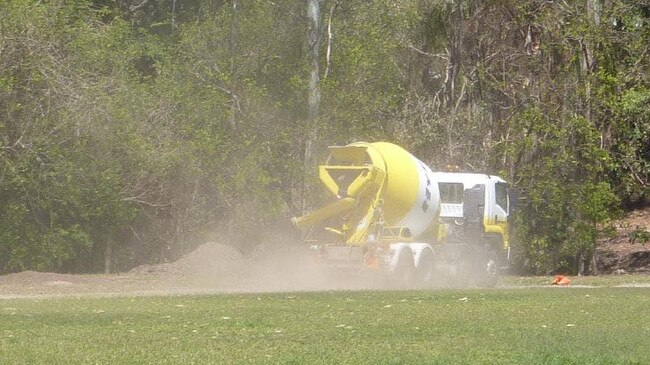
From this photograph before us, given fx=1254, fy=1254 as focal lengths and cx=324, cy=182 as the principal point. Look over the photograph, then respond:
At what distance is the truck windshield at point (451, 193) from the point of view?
35.7 meters

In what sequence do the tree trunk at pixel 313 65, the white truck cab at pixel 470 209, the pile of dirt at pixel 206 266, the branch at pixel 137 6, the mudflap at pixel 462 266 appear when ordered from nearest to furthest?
the mudflap at pixel 462 266 → the white truck cab at pixel 470 209 → the pile of dirt at pixel 206 266 → the tree trunk at pixel 313 65 → the branch at pixel 137 6

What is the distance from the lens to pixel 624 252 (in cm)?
4853

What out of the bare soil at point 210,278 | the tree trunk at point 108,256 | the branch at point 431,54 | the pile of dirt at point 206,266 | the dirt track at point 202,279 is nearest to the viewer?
the dirt track at point 202,279

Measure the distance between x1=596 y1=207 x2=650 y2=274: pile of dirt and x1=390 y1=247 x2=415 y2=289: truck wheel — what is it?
13.3m

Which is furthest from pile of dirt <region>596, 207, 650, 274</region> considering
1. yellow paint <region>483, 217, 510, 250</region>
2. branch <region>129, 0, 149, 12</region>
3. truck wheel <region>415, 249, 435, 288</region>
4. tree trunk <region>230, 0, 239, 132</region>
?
branch <region>129, 0, 149, 12</region>

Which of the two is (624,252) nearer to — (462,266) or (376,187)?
(462,266)

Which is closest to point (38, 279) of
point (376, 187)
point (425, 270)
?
point (376, 187)

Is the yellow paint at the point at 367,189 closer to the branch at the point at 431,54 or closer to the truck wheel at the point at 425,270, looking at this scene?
the truck wheel at the point at 425,270

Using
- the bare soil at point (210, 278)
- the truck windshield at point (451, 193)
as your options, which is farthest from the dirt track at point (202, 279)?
the truck windshield at point (451, 193)

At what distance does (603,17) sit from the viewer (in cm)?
4147

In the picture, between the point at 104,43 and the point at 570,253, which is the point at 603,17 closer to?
the point at 570,253

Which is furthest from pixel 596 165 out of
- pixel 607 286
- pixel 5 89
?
pixel 5 89

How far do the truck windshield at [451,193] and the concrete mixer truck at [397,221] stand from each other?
29mm

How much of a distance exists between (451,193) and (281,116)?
1284 cm
